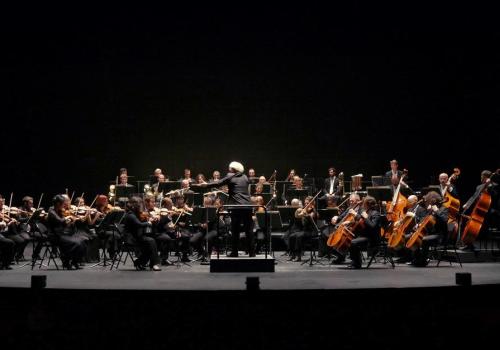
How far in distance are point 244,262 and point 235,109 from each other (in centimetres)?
817

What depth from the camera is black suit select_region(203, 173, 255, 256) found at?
10.6 metres

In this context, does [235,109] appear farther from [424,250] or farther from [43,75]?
[424,250]

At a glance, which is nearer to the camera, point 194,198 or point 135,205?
point 135,205

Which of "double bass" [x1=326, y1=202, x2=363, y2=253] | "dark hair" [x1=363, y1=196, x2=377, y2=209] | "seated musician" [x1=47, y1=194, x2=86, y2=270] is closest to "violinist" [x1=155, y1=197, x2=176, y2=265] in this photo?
"seated musician" [x1=47, y1=194, x2=86, y2=270]

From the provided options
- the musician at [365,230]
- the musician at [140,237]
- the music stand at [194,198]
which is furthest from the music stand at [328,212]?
the musician at [140,237]

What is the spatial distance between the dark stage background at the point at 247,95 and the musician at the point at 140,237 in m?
6.71

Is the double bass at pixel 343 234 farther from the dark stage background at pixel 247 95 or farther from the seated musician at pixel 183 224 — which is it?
the dark stage background at pixel 247 95

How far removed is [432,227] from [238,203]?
3.30 m

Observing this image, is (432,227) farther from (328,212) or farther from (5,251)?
(5,251)

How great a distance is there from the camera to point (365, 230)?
11.0m

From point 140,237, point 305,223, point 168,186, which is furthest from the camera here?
point 168,186

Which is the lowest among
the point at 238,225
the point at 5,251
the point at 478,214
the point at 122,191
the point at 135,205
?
the point at 5,251

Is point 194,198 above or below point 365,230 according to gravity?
above

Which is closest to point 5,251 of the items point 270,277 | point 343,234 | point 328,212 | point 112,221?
point 112,221
